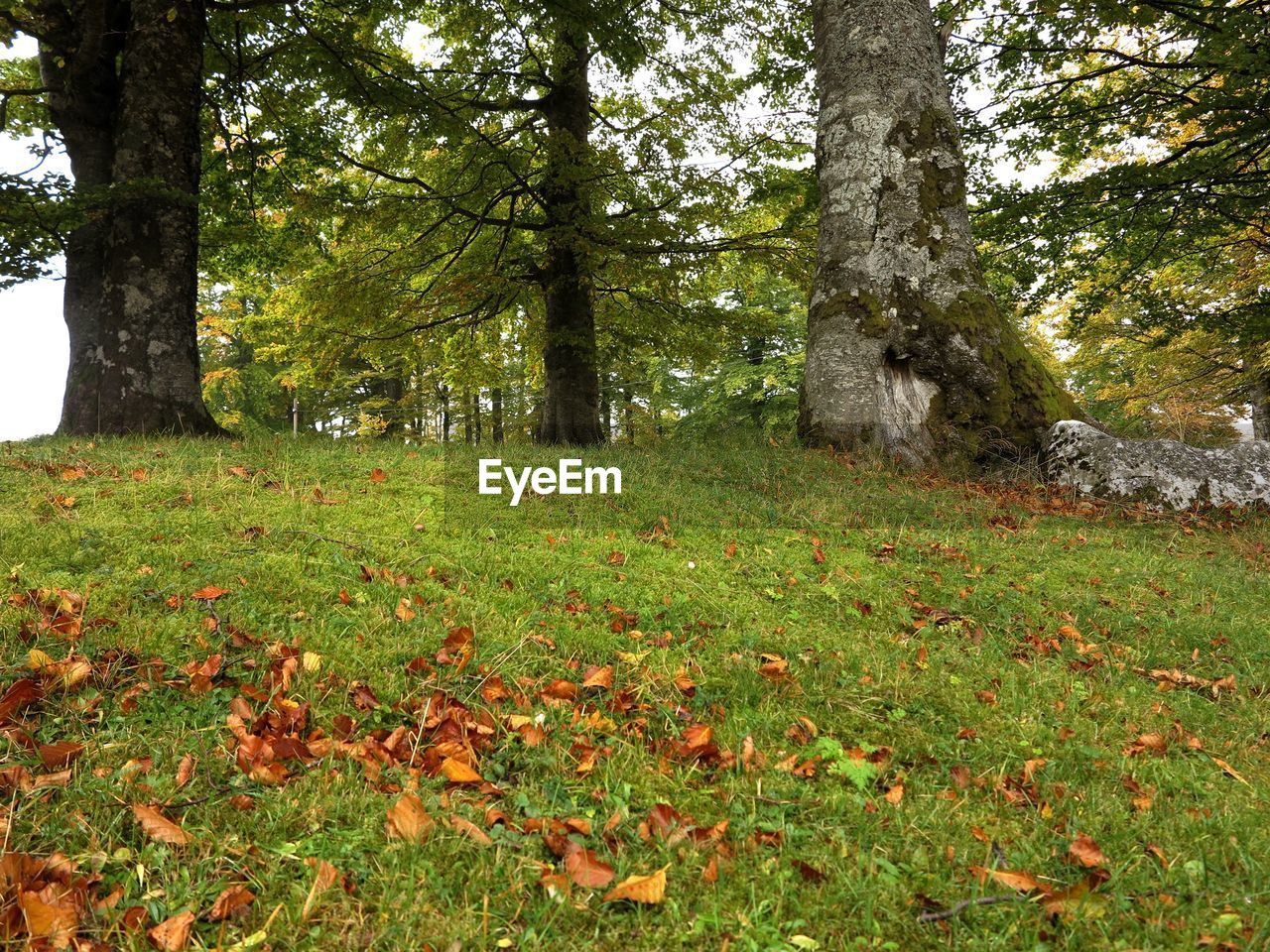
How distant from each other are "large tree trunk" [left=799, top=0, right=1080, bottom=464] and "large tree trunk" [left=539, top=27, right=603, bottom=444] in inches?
143

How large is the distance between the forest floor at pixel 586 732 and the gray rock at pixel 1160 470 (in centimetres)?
205

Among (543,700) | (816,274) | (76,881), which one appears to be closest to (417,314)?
(816,274)

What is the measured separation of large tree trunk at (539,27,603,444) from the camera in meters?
9.48

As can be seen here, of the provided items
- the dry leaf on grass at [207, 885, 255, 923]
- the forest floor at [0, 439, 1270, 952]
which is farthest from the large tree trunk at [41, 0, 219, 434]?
the dry leaf on grass at [207, 885, 255, 923]

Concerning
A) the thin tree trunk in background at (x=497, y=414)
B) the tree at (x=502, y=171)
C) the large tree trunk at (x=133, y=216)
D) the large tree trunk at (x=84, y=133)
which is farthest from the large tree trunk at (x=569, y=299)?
the thin tree trunk in background at (x=497, y=414)

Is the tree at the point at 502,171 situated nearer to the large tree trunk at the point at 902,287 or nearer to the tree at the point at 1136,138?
the large tree trunk at the point at 902,287

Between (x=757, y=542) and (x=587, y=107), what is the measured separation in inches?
366

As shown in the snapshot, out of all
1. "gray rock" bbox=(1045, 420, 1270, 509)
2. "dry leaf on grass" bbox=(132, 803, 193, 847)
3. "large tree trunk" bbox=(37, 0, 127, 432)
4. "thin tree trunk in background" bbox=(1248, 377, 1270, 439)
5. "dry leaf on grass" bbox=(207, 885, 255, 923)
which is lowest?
"dry leaf on grass" bbox=(207, 885, 255, 923)

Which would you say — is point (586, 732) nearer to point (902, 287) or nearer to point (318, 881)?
point (318, 881)

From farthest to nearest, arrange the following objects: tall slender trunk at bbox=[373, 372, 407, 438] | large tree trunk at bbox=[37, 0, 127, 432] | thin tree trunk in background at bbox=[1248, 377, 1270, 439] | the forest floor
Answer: tall slender trunk at bbox=[373, 372, 407, 438] < thin tree trunk in background at bbox=[1248, 377, 1270, 439] < large tree trunk at bbox=[37, 0, 127, 432] < the forest floor

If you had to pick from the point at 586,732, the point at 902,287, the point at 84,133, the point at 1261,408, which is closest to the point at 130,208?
the point at 84,133

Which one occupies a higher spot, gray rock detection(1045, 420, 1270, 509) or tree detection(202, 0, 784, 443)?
tree detection(202, 0, 784, 443)

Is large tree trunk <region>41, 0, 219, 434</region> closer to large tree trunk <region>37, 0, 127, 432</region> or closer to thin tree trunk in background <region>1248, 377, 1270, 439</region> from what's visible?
large tree trunk <region>37, 0, 127, 432</region>

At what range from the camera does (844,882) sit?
1.79 m
